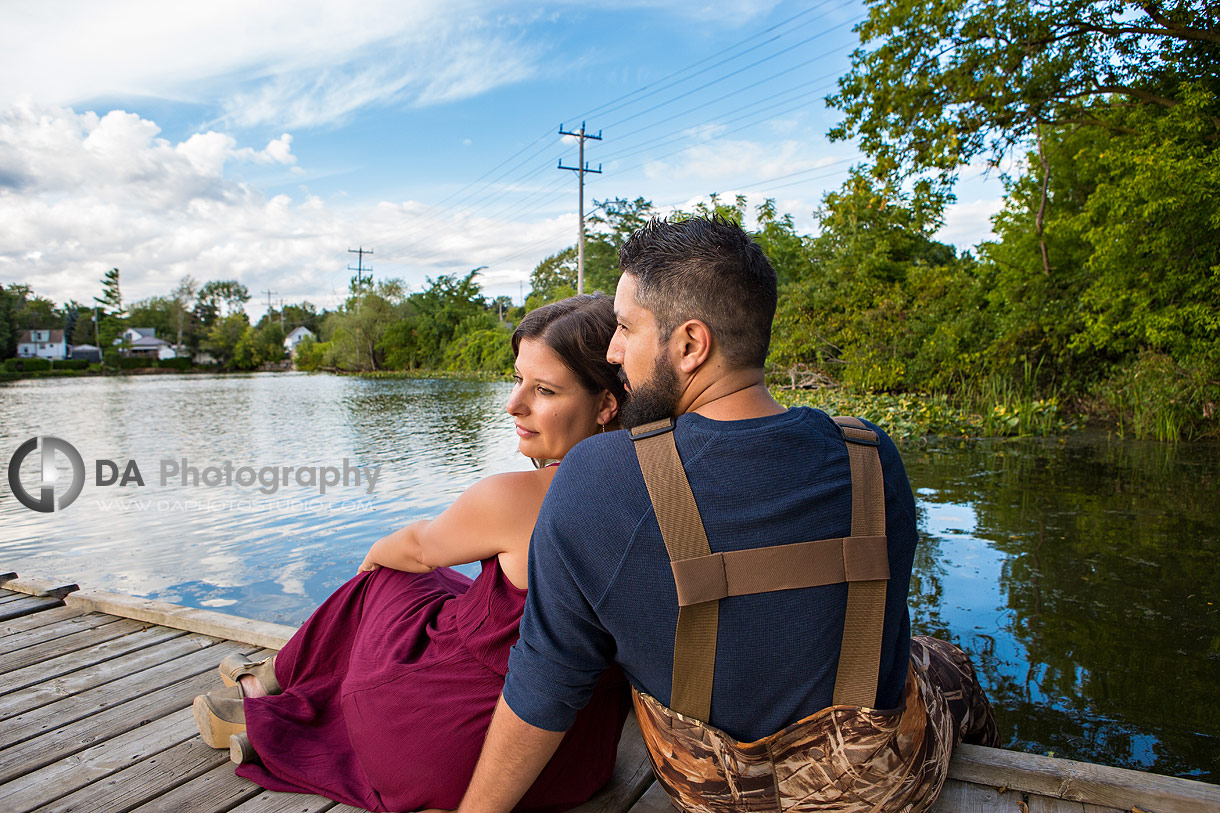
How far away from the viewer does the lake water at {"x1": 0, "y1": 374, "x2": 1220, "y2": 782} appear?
11.7 ft

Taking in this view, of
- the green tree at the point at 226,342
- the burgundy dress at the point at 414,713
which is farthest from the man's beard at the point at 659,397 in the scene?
the green tree at the point at 226,342

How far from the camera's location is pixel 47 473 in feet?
38.0

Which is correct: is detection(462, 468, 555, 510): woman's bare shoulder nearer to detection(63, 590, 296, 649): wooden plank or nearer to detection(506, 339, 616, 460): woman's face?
detection(506, 339, 616, 460): woman's face

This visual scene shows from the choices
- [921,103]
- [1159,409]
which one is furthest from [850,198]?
[1159,409]

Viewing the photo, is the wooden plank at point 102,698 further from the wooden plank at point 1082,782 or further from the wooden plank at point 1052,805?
the wooden plank at point 1052,805

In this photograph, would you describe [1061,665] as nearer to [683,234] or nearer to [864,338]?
[683,234]

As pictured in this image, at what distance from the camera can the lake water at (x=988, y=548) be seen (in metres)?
3.58

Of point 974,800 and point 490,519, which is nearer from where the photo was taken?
point 490,519

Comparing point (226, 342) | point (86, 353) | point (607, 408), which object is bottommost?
point (607, 408)

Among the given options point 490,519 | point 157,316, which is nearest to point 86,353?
point 157,316

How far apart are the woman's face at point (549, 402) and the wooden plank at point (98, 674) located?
2.03 meters

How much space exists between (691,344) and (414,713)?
3.42ft

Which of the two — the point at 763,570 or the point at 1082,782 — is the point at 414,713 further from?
the point at 1082,782

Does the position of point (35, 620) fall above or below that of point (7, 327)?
below
